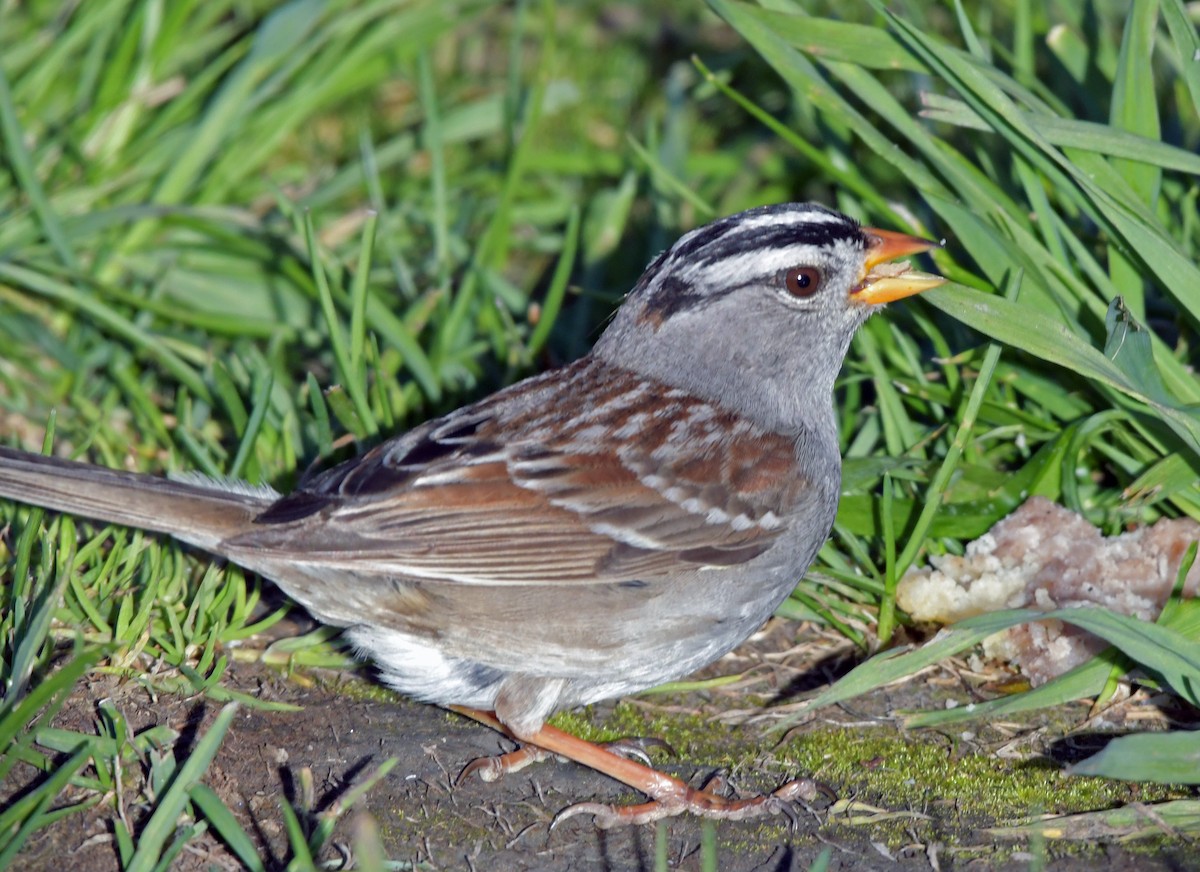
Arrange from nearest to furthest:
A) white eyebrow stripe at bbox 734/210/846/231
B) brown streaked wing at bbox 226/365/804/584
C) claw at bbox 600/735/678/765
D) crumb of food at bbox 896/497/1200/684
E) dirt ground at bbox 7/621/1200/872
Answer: dirt ground at bbox 7/621/1200/872
brown streaked wing at bbox 226/365/804/584
claw at bbox 600/735/678/765
crumb of food at bbox 896/497/1200/684
white eyebrow stripe at bbox 734/210/846/231

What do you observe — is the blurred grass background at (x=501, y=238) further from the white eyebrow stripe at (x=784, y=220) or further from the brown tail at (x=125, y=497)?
the white eyebrow stripe at (x=784, y=220)

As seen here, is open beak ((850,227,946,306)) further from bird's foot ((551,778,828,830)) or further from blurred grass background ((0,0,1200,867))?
bird's foot ((551,778,828,830))

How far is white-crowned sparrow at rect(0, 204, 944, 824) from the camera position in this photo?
329 cm

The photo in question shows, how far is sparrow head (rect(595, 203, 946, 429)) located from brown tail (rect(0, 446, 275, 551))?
3.86 feet

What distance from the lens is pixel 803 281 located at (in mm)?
3773

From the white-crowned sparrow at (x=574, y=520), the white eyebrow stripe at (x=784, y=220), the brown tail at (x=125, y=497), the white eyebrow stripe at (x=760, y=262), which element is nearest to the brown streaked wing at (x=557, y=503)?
the white-crowned sparrow at (x=574, y=520)

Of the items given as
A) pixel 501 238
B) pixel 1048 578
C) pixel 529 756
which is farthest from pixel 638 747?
pixel 501 238

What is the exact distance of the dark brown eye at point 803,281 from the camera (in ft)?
12.3

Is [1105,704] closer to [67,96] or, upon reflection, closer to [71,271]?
[71,271]

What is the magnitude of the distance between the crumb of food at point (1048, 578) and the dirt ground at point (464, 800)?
21cm

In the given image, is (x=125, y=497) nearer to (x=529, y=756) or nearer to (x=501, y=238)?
(x=529, y=756)

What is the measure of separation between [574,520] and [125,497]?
1039 millimetres

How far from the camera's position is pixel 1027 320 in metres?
3.53

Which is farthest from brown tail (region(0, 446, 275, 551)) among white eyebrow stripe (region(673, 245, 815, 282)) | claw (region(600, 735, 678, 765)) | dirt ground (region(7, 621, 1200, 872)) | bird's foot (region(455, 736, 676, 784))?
white eyebrow stripe (region(673, 245, 815, 282))
